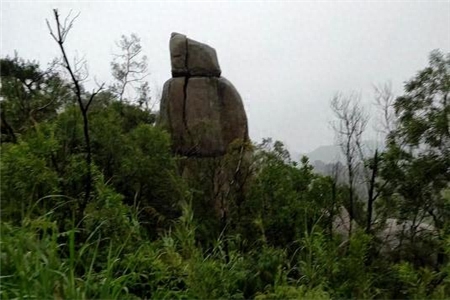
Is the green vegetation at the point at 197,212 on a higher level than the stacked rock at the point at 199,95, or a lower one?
lower

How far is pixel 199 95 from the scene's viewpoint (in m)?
16.5

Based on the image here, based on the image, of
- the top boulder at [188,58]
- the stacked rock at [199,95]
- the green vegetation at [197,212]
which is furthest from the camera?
the top boulder at [188,58]

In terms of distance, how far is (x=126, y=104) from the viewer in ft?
43.3

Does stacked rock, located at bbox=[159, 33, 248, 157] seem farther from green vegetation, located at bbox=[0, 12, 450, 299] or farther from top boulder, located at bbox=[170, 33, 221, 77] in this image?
A: green vegetation, located at bbox=[0, 12, 450, 299]

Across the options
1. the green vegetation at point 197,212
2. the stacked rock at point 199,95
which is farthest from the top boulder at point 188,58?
the green vegetation at point 197,212

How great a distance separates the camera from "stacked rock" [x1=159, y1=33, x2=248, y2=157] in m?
16.0

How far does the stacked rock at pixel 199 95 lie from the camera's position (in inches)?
632

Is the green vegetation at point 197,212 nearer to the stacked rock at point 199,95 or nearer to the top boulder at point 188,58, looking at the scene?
the stacked rock at point 199,95

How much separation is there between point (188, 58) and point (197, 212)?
846 cm

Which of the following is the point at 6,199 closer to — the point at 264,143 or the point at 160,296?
the point at 160,296

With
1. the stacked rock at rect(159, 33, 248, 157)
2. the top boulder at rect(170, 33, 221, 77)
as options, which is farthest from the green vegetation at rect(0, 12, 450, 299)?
the top boulder at rect(170, 33, 221, 77)

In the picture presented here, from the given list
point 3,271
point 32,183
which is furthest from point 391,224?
point 3,271

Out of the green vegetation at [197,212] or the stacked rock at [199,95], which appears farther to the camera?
the stacked rock at [199,95]

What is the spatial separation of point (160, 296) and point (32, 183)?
5.74 feet
